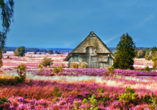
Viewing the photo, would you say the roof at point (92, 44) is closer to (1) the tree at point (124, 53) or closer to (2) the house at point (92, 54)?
(2) the house at point (92, 54)

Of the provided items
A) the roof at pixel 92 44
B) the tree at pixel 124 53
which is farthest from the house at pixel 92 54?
the tree at pixel 124 53

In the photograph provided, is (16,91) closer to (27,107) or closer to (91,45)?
(27,107)

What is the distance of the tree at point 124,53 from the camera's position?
24984mm

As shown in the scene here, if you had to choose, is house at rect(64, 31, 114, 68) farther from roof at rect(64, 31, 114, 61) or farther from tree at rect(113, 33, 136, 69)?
tree at rect(113, 33, 136, 69)

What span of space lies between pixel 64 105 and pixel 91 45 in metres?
25.9

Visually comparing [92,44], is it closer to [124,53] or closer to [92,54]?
[92,54]

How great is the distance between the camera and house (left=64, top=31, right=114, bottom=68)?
3091 cm

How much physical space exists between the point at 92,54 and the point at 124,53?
774cm

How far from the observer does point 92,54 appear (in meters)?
31.3

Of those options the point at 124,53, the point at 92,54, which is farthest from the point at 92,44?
the point at 124,53

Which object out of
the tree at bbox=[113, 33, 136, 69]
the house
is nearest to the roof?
the house

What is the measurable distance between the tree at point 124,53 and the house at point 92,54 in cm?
527

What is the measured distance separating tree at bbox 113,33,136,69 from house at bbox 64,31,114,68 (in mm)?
5272

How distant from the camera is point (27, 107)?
18.8 feet
